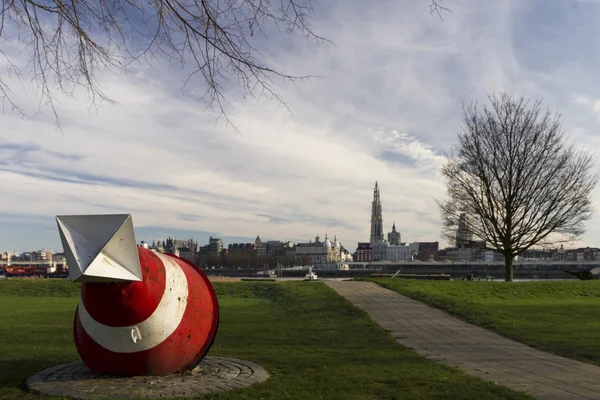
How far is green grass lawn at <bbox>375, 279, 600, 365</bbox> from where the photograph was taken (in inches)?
436

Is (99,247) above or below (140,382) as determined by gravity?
above

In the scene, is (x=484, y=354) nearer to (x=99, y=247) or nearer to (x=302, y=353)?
(x=302, y=353)

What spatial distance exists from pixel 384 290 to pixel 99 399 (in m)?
17.3

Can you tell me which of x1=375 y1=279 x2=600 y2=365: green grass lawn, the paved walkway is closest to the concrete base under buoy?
the paved walkway

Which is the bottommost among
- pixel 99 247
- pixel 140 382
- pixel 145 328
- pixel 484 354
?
pixel 484 354

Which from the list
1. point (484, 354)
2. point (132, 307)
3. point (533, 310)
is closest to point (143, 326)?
point (132, 307)

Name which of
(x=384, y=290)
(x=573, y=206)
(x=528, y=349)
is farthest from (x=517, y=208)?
(x=528, y=349)

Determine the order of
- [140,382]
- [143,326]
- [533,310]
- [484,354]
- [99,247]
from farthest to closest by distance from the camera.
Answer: [533,310]
[484,354]
[140,382]
[143,326]
[99,247]

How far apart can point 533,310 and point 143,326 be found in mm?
14750

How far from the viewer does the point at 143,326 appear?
5781mm

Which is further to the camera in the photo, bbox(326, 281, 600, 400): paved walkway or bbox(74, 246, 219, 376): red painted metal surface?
bbox(326, 281, 600, 400): paved walkway

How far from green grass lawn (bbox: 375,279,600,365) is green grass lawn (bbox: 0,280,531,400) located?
120 inches

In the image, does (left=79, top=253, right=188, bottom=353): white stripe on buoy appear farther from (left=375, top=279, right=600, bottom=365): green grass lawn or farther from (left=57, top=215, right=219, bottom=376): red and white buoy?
(left=375, top=279, right=600, bottom=365): green grass lawn

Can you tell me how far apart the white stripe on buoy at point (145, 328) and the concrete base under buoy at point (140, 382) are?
41cm
